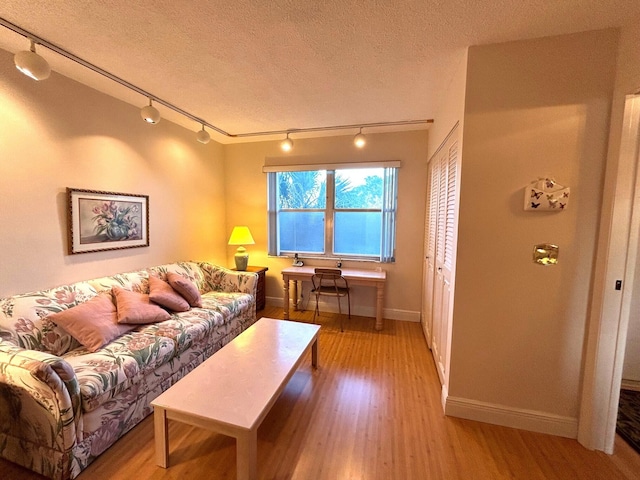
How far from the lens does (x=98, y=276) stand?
2.45m

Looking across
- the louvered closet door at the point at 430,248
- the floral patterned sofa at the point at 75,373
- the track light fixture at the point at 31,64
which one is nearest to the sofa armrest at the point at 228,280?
the floral patterned sofa at the point at 75,373

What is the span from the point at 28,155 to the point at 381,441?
3176 mm

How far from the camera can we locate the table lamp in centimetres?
366

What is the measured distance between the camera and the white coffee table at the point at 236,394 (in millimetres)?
1288

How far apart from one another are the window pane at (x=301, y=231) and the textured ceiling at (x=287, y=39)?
179 centimetres

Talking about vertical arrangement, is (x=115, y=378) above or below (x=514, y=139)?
below

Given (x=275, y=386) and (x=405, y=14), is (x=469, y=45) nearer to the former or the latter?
(x=405, y=14)

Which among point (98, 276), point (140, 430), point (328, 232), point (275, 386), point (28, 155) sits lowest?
point (140, 430)

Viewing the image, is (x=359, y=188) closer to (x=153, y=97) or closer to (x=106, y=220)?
(x=153, y=97)

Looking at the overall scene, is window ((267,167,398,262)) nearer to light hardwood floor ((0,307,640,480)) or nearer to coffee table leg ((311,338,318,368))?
coffee table leg ((311,338,318,368))

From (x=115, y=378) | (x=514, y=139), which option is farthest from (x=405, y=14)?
(x=115, y=378)

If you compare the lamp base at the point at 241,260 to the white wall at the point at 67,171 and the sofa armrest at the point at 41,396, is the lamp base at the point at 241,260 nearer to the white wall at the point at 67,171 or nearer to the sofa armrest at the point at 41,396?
the white wall at the point at 67,171

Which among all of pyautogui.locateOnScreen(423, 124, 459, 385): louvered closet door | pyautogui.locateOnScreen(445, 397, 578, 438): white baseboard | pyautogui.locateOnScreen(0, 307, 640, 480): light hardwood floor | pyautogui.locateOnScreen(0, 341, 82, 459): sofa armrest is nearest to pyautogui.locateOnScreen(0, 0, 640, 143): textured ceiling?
pyautogui.locateOnScreen(423, 124, 459, 385): louvered closet door

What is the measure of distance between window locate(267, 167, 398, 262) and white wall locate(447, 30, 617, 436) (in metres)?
1.80
